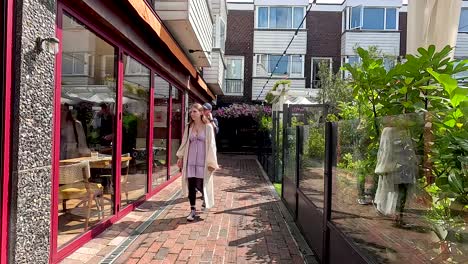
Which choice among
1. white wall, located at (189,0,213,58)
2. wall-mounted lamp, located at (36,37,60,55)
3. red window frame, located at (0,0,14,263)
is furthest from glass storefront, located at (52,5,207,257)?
white wall, located at (189,0,213,58)

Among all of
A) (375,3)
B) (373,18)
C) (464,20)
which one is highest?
(375,3)

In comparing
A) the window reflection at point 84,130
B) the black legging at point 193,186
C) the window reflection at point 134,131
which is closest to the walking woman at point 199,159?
the black legging at point 193,186

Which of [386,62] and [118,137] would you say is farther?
[386,62]

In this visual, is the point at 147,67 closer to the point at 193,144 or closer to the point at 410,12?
the point at 193,144

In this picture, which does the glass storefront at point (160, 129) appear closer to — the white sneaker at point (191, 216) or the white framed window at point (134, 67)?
the white framed window at point (134, 67)

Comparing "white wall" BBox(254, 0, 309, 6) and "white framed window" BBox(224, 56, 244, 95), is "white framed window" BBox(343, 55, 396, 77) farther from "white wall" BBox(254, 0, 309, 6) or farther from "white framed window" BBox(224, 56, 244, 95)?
"white framed window" BBox(224, 56, 244, 95)

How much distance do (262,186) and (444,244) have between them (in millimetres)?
7911

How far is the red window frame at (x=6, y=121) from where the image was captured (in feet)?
9.73

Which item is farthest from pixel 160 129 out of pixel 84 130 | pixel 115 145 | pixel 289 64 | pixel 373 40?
pixel 373 40

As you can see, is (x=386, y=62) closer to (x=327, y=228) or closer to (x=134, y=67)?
(x=134, y=67)

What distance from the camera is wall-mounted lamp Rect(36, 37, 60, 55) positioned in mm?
3303

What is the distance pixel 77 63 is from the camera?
4406mm

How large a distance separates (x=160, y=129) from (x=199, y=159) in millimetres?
2679

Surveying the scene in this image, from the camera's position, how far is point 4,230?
3002mm
